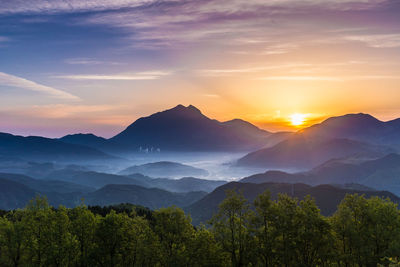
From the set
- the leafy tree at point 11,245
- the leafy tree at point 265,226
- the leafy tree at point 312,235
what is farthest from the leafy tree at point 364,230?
the leafy tree at point 11,245

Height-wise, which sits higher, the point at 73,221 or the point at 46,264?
the point at 73,221

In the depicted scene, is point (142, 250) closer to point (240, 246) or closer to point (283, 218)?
point (240, 246)

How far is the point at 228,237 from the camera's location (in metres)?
66.2

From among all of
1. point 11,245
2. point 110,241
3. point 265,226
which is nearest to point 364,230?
point 265,226

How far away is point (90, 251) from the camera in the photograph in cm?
7031

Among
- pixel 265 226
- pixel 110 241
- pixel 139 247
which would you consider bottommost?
pixel 139 247

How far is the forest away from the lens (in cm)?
6166

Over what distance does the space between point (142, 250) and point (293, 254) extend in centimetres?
3039

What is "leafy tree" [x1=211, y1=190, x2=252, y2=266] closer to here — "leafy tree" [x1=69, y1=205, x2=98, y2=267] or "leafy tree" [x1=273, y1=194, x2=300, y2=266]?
"leafy tree" [x1=273, y1=194, x2=300, y2=266]

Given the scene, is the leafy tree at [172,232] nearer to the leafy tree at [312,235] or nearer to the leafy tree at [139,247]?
the leafy tree at [139,247]

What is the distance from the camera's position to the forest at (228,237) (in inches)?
2427

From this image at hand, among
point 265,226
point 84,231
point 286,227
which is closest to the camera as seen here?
point 286,227

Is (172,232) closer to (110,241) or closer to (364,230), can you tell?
(110,241)

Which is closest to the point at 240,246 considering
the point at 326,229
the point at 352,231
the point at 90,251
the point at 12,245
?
the point at 326,229
